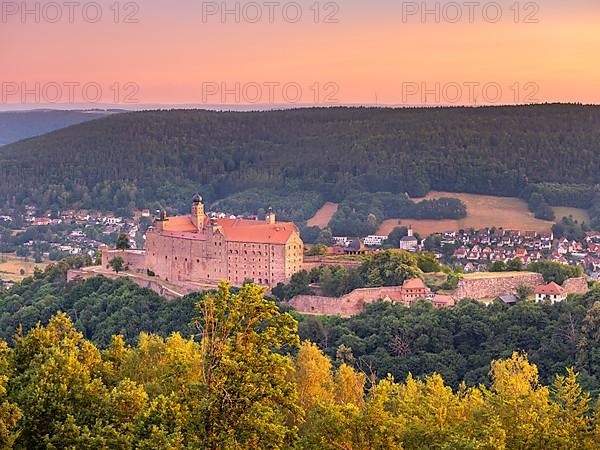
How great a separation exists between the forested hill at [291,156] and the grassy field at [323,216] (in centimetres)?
221

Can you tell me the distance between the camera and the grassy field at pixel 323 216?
10785 centimetres

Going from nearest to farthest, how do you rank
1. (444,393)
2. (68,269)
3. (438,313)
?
1. (444,393)
2. (438,313)
3. (68,269)

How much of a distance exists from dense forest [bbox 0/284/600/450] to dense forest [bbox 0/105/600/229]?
258 feet

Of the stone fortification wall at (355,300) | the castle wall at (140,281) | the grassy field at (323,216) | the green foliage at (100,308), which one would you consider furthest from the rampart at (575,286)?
the grassy field at (323,216)

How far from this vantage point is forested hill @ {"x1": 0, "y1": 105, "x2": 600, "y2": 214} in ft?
369

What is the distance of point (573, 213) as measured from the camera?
3917 inches

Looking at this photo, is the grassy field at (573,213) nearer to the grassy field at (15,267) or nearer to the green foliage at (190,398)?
the grassy field at (15,267)

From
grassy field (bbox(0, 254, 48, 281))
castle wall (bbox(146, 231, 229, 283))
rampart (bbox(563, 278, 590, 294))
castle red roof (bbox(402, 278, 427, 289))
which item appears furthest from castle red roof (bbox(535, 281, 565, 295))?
grassy field (bbox(0, 254, 48, 281))

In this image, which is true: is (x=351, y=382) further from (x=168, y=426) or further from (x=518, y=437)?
(x=168, y=426)

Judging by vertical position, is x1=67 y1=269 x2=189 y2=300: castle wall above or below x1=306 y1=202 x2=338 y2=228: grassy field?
below

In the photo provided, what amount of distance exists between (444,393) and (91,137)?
415 ft

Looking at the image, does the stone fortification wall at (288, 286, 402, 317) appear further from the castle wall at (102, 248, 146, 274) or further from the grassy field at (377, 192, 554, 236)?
the grassy field at (377, 192, 554, 236)

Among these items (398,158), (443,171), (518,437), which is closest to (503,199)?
(443,171)

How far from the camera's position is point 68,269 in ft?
227
